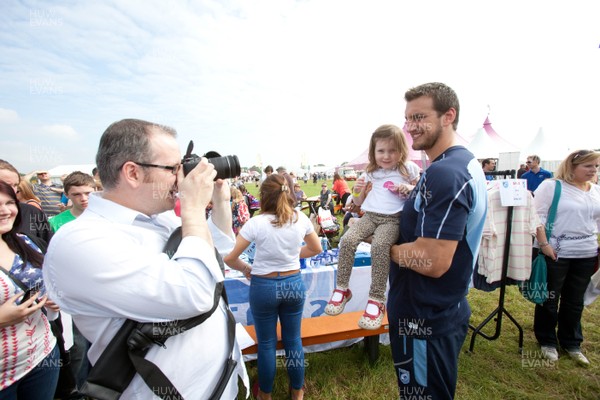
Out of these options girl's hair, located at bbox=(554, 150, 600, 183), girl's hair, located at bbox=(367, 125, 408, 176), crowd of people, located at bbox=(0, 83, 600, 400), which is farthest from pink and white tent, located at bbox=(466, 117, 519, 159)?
girl's hair, located at bbox=(367, 125, 408, 176)

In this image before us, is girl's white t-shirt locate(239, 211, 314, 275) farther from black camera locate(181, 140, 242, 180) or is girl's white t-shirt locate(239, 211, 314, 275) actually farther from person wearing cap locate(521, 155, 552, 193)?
person wearing cap locate(521, 155, 552, 193)

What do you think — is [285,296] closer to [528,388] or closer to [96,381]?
[96,381]

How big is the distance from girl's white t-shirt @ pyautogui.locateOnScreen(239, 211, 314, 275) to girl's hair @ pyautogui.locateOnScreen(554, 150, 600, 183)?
2971 millimetres

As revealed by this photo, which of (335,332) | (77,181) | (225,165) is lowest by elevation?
(335,332)

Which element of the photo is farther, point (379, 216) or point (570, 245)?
point (570, 245)

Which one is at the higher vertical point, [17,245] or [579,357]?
[17,245]

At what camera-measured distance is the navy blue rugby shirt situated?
1359 millimetres

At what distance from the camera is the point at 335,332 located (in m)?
3.00

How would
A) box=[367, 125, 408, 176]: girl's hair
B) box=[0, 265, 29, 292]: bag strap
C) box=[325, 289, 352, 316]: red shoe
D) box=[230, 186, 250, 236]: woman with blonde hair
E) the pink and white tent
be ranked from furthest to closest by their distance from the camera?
the pink and white tent → box=[230, 186, 250, 236]: woman with blonde hair → box=[367, 125, 408, 176]: girl's hair → box=[325, 289, 352, 316]: red shoe → box=[0, 265, 29, 292]: bag strap

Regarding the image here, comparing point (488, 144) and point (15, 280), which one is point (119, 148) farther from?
point (488, 144)

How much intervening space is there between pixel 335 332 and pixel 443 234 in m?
2.08

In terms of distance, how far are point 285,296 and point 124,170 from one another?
1.80 meters

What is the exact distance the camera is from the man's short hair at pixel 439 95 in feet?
5.14

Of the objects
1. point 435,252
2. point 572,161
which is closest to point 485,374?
point 572,161
